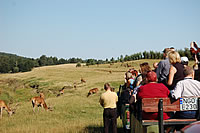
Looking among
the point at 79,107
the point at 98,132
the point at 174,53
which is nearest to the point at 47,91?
the point at 79,107

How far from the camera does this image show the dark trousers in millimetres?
9778

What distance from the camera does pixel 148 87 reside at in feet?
21.3

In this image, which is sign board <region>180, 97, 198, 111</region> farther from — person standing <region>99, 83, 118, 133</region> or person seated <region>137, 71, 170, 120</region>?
person standing <region>99, 83, 118, 133</region>

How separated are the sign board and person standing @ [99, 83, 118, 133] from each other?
3842mm

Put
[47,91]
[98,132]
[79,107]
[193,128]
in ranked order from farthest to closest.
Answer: [47,91], [79,107], [98,132], [193,128]

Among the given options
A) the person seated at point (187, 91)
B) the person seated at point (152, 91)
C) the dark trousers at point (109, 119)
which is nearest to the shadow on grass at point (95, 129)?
the dark trousers at point (109, 119)

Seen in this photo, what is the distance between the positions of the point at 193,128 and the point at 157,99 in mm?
1837

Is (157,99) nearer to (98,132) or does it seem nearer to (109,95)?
(109,95)

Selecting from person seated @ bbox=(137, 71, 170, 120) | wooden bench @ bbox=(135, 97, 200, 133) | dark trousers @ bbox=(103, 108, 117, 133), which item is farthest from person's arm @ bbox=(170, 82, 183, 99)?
dark trousers @ bbox=(103, 108, 117, 133)

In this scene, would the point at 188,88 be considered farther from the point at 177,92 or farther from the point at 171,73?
the point at 171,73

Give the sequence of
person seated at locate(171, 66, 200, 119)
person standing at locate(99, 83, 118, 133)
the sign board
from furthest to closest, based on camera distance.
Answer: person standing at locate(99, 83, 118, 133), person seated at locate(171, 66, 200, 119), the sign board

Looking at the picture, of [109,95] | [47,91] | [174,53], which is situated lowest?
[47,91]

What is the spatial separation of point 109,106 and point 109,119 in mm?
508

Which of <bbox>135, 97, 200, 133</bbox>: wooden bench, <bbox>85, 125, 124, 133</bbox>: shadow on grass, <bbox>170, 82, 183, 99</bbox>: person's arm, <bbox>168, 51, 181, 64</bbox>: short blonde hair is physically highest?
<bbox>168, 51, 181, 64</bbox>: short blonde hair
